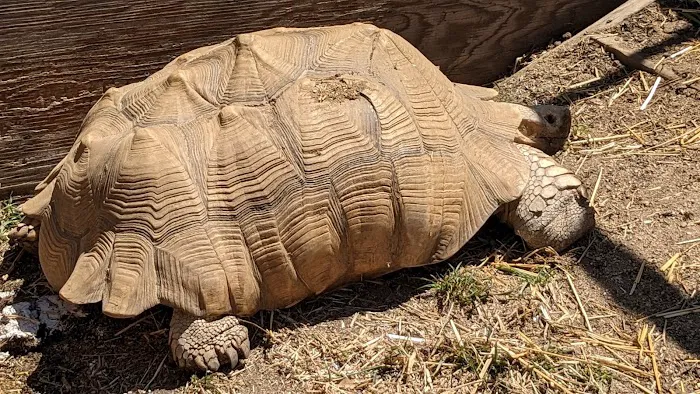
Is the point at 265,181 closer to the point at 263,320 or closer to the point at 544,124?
the point at 263,320

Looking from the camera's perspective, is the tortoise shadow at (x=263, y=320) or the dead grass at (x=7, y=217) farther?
the dead grass at (x=7, y=217)

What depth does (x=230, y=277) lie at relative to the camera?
11.6 ft

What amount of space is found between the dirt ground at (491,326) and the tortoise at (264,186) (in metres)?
0.17

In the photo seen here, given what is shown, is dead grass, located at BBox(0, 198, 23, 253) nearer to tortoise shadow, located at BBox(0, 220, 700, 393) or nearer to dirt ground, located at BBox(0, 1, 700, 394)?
dirt ground, located at BBox(0, 1, 700, 394)

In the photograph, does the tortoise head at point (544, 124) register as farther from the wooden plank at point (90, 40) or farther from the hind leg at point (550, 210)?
the wooden plank at point (90, 40)

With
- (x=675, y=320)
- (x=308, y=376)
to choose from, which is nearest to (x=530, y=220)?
(x=675, y=320)

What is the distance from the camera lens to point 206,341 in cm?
350

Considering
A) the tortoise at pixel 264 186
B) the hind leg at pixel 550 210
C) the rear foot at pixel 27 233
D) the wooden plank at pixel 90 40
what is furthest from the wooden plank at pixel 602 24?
the rear foot at pixel 27 233

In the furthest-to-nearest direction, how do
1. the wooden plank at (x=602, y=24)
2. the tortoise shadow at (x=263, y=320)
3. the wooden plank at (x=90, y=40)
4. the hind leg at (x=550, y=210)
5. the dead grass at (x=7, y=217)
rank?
the wooden plank at (x=602, y=24) < the dead grass at (x=7, y=217) < the wooden plank at (x=90, y=40) < the hind leg at (x=550, y=210) < the tortoise shadow at (x=263, y=320)

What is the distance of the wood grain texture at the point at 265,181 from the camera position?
3484 millimetres

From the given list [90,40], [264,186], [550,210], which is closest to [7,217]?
[90,40]

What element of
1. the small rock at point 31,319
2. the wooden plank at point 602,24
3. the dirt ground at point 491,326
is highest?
the wooden plank at point 602,24

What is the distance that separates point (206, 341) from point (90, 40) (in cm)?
193

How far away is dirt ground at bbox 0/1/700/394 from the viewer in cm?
353
